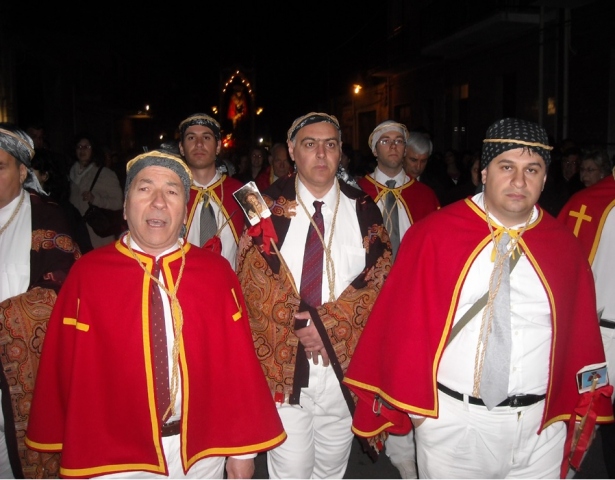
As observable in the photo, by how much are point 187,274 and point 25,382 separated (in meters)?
1.11

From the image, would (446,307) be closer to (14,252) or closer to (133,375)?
(133,375)

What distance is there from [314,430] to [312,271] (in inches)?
39.0

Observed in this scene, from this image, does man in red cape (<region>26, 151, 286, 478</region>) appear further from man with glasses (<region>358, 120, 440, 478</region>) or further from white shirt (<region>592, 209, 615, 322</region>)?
man with glasses (<region>358, 120, 440, 478</region>)

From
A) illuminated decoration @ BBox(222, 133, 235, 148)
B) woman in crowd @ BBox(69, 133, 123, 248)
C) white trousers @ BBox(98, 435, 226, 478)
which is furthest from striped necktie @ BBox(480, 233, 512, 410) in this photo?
illuminated decoration @ BBox(222, 133, 235, 148)

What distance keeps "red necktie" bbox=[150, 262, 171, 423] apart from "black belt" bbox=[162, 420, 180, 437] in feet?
0.11

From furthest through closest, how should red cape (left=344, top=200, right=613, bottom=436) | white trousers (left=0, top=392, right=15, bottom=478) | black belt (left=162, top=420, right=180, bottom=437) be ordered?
white trousers (left=0, top=392, right=15, bottom=478) < red cape (left=344, top=200, right=613, bottom=436) < black belt (left=162, top=420, right=180, bottom=437)

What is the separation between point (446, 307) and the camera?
2.80 m

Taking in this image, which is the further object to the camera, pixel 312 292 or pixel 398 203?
pixel 398 203

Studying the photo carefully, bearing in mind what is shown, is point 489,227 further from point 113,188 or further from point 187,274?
point 113,188

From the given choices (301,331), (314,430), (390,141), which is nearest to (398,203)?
(390,141)

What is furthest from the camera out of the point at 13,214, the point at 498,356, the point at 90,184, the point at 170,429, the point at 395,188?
the point at 90,184

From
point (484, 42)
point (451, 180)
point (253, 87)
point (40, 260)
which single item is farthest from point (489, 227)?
point (253, 87)

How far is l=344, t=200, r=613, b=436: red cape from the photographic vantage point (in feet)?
9.19

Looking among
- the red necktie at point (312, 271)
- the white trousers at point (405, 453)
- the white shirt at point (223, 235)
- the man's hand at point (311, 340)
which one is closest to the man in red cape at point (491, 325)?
the man's hand at point (311, 340)
